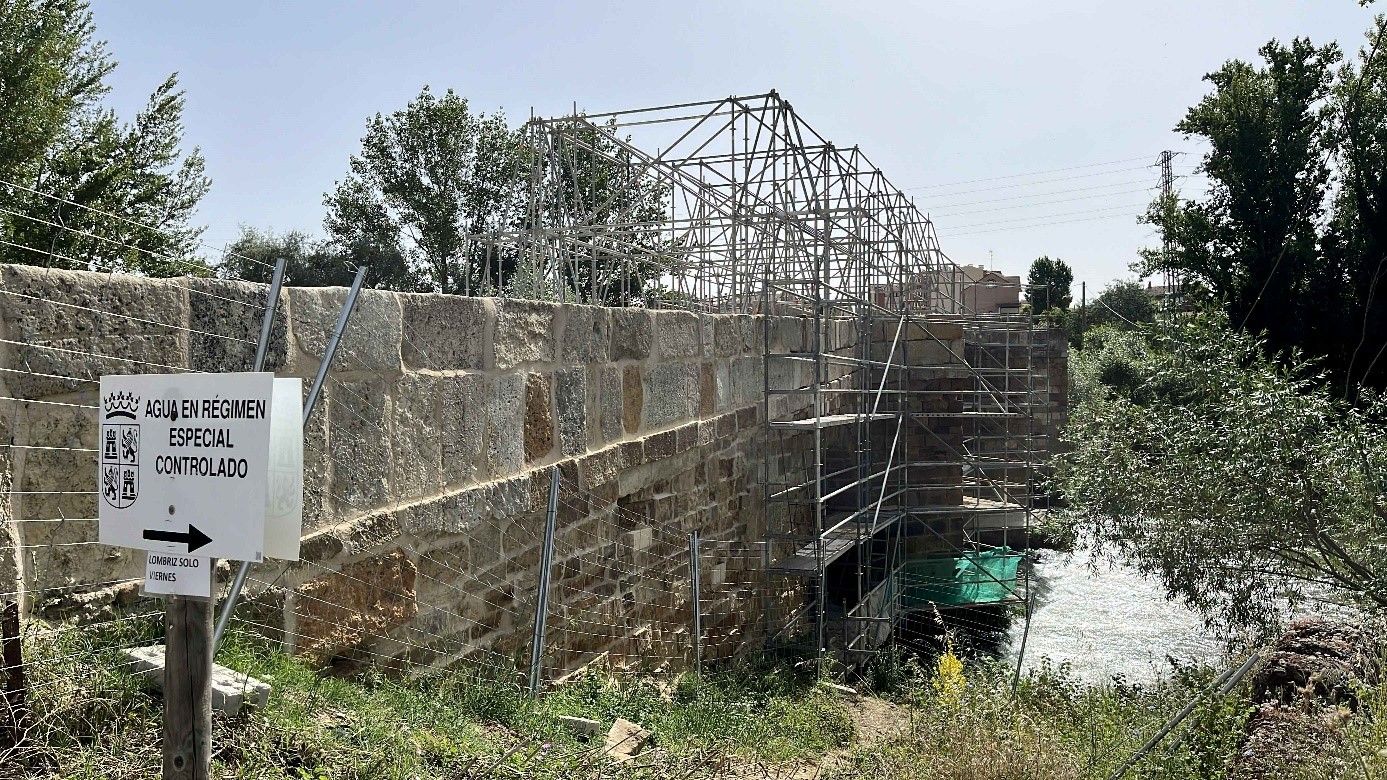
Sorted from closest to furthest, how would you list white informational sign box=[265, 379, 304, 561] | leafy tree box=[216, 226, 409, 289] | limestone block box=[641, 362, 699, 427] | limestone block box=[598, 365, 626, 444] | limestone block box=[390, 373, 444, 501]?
white informational sign box=[265, 379, 304, 561] < limestone block box=[390, 373, 444, 501] < limestone block box=[598, 365, 626, 444] < limestone block box=[641, 362, 699, 427] < leafy tree box=[216, 226, 409, 289]

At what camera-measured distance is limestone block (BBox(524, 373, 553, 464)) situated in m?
5.03

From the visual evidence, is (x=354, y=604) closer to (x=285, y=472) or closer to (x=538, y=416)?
(x=538, y=416)

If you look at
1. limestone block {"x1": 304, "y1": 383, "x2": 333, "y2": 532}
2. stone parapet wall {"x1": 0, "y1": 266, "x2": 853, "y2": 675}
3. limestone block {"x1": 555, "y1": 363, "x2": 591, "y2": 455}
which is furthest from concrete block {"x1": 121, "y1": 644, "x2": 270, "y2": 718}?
limestone block {"x1": 555, "y1": 363, "x2": 591, "y2": 455}

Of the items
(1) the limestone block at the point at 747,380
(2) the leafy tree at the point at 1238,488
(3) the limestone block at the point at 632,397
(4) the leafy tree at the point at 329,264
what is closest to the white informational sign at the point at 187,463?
(3) the limestone block at the point at 632,397

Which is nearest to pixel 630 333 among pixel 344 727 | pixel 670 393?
pixel 670 393

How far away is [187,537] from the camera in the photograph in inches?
81.4

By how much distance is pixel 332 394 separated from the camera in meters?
3.70

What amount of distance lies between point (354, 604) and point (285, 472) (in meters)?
1.79

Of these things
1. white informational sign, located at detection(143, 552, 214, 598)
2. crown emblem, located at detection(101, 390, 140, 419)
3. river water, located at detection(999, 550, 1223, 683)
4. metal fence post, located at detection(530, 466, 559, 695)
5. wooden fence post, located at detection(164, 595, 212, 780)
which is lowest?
river water, located at detection(999, 550, 1223, 683)

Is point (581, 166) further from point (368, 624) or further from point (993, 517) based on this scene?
point (368, 624)

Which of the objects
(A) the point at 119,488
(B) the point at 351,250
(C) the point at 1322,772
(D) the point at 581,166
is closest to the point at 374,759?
(A) the point at 119,488

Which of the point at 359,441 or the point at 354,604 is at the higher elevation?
the point at 359,441

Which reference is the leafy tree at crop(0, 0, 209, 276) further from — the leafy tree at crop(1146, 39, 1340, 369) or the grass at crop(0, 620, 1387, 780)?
the leafy tree at crop(1146, 39, 1340, 369)

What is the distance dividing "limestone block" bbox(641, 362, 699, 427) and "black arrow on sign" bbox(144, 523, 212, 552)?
4344 mm
